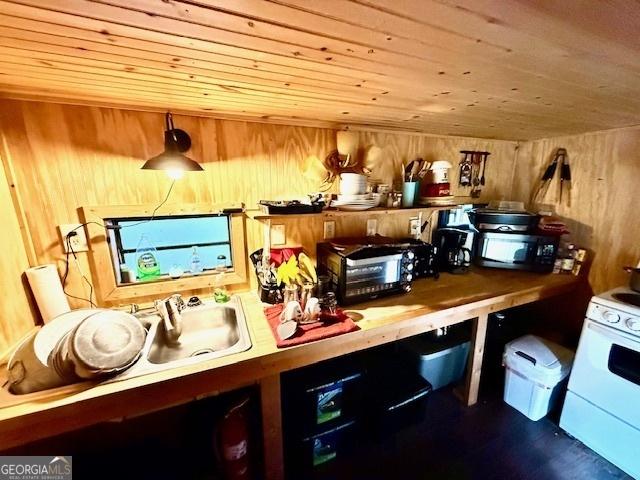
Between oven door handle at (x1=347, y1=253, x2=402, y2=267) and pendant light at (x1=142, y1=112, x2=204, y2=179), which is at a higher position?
pendant light at (x1=142, y1=112, x2=204, y2=179)

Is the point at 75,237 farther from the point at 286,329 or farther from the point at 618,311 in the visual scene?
the point at 618,311

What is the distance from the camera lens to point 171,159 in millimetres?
1146

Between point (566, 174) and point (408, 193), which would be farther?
point (566, 174)

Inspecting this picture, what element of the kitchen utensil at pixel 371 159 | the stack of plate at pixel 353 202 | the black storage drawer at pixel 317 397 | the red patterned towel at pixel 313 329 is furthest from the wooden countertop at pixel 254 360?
the kitchen utensil at pixel 371 159

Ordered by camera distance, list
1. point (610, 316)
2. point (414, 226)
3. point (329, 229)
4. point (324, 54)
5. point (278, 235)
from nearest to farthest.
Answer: point (324, 54) < point (610, 316) < point (278, 235) < point (329, 229) < point (414, 226)

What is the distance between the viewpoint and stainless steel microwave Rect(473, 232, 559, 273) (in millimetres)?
1927

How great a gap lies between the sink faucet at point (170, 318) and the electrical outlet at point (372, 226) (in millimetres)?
1262

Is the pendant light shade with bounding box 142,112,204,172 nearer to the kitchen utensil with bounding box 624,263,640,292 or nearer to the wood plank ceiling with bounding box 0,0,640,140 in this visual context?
the wood plank ceiling with bounding box 0,0,640,140

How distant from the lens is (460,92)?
1079mm

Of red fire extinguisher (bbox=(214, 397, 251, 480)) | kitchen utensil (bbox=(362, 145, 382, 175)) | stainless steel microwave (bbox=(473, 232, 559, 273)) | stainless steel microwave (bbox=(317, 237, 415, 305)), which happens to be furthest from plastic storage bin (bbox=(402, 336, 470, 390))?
kitchen utensil (bbox=(362, 145, 382, 175))

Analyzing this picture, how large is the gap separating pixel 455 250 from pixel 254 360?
160 centimetres

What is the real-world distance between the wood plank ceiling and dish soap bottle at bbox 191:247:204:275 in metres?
0.76

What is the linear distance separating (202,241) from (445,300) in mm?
1449

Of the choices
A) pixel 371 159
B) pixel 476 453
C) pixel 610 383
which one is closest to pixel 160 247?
pixel 371 159
